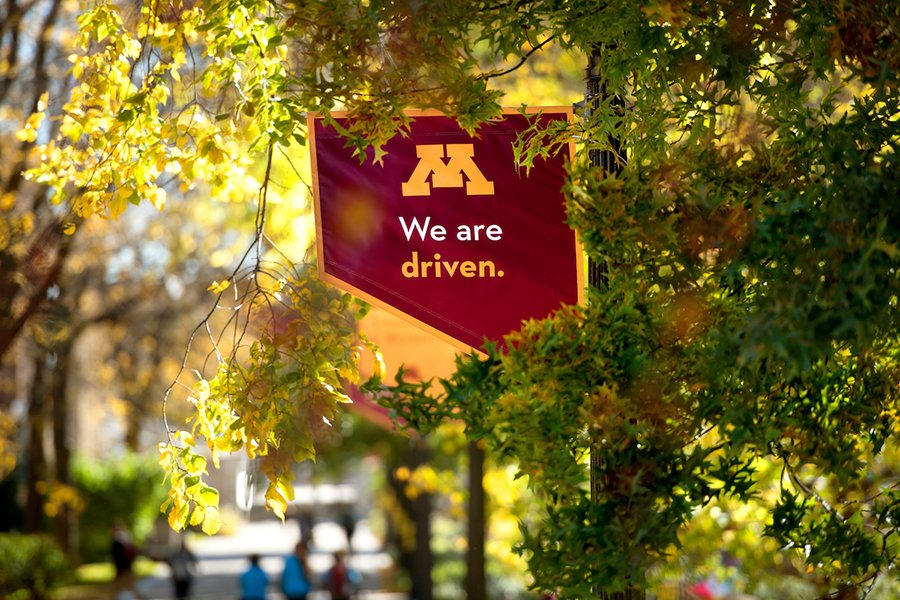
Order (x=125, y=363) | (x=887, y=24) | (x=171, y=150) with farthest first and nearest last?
1. (x=125, y=363)
2. (x=171, y=150)
3. (x=887, y=24)

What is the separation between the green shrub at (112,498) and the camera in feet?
96.8

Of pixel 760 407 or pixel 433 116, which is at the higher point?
pixel 433 116

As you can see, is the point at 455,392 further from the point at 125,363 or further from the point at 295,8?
the point at 125,363

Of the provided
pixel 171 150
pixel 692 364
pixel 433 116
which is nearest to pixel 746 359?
pixel 692 364

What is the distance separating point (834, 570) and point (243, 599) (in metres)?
12.8

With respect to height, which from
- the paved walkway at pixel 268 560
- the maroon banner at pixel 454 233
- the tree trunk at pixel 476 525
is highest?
the maroon banner at pixel 454 233

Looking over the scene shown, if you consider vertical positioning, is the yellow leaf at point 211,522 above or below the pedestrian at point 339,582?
above

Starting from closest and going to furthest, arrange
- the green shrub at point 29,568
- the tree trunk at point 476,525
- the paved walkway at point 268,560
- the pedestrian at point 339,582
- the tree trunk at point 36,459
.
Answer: the tree trunk at point 476,525 → the green shrub at point 29,568 → the pedestrian at point 339,582 → the tree trunk at point 36,459 → the paved walkway at point 268,560

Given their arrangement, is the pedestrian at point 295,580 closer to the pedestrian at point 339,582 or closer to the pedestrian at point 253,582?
the pedestrian at point 253,582

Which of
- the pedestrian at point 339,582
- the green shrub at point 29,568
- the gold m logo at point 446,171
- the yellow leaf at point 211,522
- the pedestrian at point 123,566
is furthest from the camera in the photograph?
the pedestrian at point 123,566

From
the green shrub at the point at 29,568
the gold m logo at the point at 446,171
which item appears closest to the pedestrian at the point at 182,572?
the green shrub at the point at 29,568

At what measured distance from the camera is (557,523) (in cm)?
379

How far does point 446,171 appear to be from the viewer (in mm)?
5566

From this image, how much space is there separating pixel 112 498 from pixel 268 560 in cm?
462
